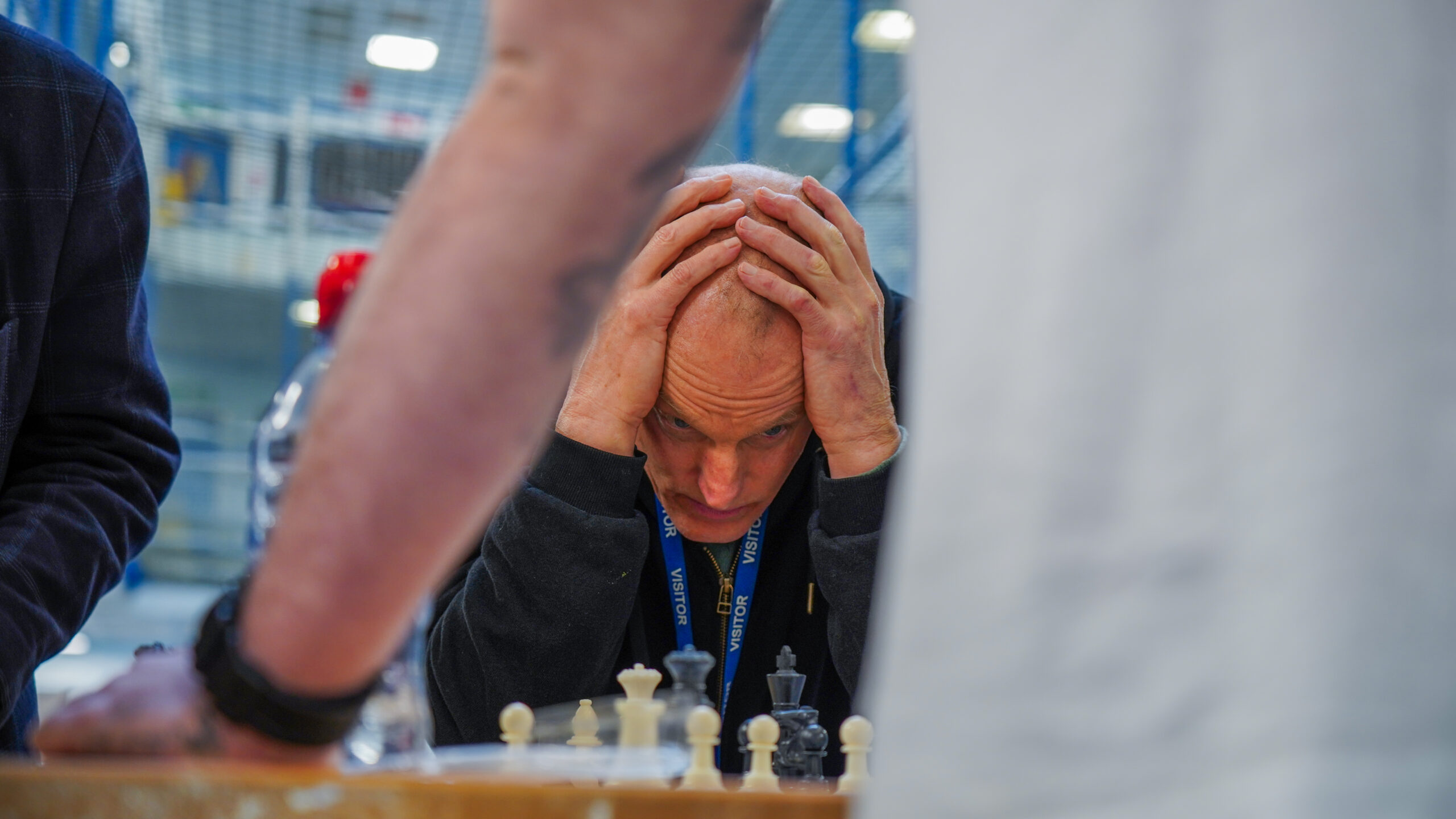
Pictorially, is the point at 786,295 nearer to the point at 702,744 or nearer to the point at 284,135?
the point at 702,744

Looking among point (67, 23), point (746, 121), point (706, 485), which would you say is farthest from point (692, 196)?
point (746, 121)

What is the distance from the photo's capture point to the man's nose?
1.60 metres

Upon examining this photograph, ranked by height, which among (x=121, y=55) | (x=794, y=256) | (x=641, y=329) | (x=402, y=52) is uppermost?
(x=402, y=52)

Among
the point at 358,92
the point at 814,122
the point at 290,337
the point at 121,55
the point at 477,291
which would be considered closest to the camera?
the point at 477,291

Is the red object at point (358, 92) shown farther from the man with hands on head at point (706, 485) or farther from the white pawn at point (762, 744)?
the white pawn at point (762, 744)

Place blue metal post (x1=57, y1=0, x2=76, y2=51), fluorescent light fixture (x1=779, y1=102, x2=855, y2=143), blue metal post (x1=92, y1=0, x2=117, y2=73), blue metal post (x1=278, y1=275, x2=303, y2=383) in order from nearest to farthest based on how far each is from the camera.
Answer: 1. blue metal post (x1=57, y1=0, x2=76, y2=51)
2. blue metal post (x1=92, y1=0, x2=117, y2=73)
3. blue metal post (x1=278, y1=275, x2=303, y2=383)
4. fluorescent light fixture (x1=779, y1=102, x2=855, y2=143)

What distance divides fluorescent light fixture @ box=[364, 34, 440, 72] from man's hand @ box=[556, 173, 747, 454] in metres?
7.30

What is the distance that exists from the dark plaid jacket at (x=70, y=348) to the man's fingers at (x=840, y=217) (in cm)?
86

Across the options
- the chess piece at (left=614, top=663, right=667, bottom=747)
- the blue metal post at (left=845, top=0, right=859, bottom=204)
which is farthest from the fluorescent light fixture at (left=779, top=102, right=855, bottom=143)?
the chess piece at (left=614, top=663, right=667, bottom=747)

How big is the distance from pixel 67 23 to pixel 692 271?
401 centimetres

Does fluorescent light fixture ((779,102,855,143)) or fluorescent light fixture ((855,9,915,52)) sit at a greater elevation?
fluorescent light fixture ((855,9,915,52))

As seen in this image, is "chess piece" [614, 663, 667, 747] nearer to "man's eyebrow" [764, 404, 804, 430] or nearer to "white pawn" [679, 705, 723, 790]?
"white pawn" [679, 705, 723, 790]

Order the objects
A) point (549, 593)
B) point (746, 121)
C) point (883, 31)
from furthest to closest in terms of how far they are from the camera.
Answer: point (883, 31), point (746, 121), point (549, 593)

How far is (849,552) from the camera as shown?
1.48 meters
